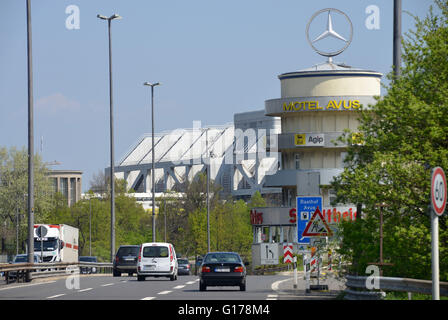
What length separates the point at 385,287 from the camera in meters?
23.6

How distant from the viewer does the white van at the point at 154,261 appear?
4331cm

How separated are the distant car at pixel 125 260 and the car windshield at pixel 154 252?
32.1 ft

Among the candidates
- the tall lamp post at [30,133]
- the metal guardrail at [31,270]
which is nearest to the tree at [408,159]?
the metal guardrail at [31,270]

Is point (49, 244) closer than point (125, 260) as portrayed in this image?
No

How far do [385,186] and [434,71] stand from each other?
10.2ft

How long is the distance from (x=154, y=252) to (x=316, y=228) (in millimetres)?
12597

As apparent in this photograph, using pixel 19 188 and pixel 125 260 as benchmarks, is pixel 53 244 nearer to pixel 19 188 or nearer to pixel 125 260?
pixel 125 260

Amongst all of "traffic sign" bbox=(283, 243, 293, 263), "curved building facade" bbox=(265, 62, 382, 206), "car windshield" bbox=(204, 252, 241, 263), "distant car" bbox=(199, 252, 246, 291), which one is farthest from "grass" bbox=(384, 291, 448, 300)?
"curved building facade" bbox=(265, 62, 382, 206)

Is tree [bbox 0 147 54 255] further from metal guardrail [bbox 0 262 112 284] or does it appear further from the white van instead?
the white van

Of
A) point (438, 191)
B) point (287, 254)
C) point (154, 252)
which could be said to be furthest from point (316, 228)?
point (438, 191)

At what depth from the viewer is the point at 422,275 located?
992 inches

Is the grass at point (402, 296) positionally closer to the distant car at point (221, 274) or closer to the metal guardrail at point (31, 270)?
the distant car at point (221, 274)

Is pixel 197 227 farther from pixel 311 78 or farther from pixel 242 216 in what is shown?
pixel 311 78
